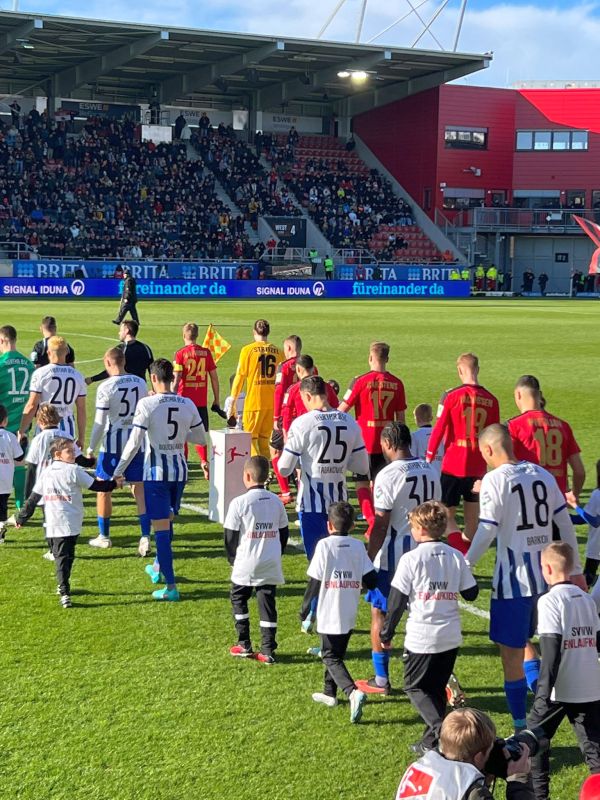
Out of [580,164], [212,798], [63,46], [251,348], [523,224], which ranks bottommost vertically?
[212,798]

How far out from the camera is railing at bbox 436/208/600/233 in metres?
59.6

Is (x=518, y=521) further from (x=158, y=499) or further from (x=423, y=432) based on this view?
(x=423, y=432)

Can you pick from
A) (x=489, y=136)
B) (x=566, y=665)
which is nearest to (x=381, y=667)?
(x=566, y=665)

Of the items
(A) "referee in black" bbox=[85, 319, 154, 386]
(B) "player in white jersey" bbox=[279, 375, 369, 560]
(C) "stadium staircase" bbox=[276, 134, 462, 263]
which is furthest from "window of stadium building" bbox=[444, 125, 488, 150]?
(B) "player in white jersey" bbox=[279, 375, 369, 560]

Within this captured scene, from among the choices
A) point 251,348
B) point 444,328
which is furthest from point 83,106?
point 251,348

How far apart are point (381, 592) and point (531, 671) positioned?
1097mm

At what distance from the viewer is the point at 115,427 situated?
32.0 feet

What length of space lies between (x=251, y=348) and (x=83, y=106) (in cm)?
5504

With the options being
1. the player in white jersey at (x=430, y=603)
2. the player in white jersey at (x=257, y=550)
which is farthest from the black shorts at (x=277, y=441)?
the player in white jersey at (x=430, y=603)

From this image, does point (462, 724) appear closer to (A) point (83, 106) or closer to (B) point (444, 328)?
(B) point (444, 328)

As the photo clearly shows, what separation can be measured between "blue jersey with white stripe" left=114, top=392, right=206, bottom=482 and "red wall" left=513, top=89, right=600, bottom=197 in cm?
5817

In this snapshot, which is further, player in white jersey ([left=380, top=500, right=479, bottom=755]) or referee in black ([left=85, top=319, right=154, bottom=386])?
referee in black ([left=85, top=319, right=154, bottom=386])

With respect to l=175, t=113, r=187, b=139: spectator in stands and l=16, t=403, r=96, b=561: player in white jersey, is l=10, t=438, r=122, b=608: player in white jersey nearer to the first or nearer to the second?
l=16, t=403, r=96, b=561: player in white jersey

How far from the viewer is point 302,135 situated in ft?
222
